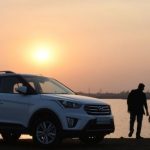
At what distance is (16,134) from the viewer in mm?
18688

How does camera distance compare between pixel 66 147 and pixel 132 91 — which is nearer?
pixel 66 147

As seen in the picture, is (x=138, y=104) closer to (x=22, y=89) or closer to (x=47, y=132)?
(x=47, y=132)

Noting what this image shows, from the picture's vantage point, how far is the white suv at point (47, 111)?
16.3 meters

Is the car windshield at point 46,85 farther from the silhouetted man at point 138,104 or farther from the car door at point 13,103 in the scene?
the silhouetted man at point 138,104

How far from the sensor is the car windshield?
1746cm

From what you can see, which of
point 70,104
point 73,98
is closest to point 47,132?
point 70,104

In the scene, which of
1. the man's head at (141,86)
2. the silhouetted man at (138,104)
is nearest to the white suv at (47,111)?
the silhouetted man at (138,104)

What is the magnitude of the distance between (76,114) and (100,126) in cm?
84

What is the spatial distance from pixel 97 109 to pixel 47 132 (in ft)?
4.64

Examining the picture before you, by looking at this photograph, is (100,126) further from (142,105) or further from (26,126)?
(142,105)

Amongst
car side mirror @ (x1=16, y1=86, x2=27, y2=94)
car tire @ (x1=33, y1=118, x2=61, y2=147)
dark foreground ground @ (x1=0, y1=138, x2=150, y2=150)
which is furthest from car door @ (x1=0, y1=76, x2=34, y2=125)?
dark foreground ground @ (x1=0, y1=138, x2=150, y2=150)

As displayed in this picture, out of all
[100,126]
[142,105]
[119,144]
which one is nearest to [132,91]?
[142,105]

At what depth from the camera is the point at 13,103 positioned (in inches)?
680

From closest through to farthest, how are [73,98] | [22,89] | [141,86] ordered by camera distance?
1. [73,98]
2. [22,89]
3. [141,86]
